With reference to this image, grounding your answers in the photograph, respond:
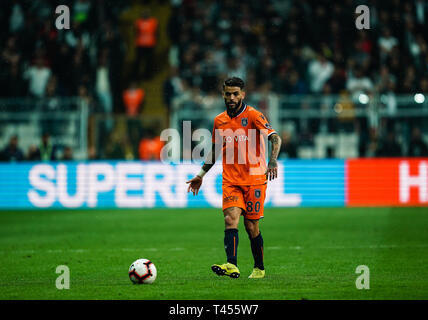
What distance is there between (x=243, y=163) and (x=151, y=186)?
38.2 feet

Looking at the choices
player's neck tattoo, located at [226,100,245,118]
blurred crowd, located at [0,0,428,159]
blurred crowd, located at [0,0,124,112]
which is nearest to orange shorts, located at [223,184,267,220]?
player's neck tattoo, located at [226,100,245,118]

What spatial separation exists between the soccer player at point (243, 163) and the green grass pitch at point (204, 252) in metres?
0.59

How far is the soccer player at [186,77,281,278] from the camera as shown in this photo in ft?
29.0

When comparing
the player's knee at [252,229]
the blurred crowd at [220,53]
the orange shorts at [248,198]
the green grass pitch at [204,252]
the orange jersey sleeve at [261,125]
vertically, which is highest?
the blurred crowd at [220,53]

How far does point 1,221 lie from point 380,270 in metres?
10.3

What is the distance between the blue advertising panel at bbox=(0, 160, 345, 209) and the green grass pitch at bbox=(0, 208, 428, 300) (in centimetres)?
80

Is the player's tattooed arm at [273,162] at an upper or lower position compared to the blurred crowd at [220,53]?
lower

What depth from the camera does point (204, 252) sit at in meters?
11.9

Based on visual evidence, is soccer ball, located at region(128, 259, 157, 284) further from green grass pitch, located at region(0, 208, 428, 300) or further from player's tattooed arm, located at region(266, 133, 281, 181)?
player's tattooed arm, located at region(266, 133, 281, 181)

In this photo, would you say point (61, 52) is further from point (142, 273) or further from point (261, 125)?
point (142, 273)

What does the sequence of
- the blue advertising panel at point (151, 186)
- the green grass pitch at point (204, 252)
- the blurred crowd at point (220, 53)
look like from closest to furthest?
the green grass pitch at point (204, 252) < the blue advertising panel at point (151, 186) < the blurred crowd at point (220, 53)

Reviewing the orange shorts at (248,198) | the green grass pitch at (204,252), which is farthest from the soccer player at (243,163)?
the green grass pitch at (204,252)

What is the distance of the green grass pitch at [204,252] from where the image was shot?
8055 millimetres

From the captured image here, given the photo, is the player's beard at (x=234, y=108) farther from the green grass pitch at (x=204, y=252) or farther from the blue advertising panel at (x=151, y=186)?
the blue advertising panel at (x=151, y=186)
